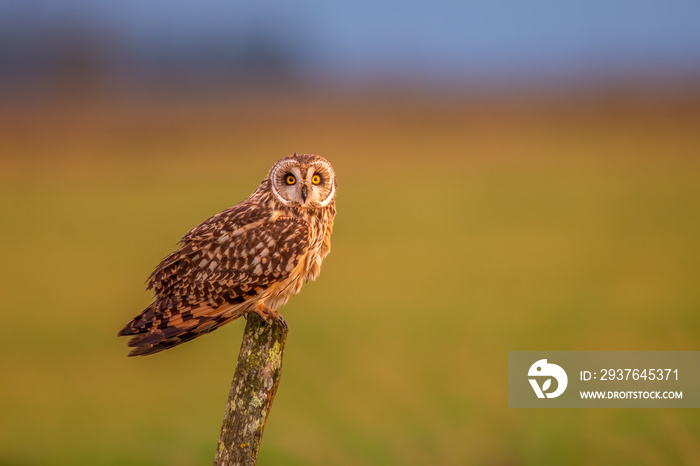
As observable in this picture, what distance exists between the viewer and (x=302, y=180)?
4.47m

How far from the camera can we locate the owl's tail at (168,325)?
3.79 m

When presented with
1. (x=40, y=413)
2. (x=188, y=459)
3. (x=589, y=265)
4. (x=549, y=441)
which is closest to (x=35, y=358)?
(x=40, y=413)

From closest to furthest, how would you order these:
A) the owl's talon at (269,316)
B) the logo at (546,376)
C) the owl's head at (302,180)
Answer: the owl's talon at (269,316)
the owl's head at (302,180)
the logo at (546,376)

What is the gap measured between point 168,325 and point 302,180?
1.24 metres

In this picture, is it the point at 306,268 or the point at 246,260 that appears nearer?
the point at 246,260

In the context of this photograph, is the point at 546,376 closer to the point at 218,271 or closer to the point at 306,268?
the point at 306,268

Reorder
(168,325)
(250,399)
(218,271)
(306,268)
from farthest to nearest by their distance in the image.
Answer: (306,268), (218,271), (168,325), (250,399)

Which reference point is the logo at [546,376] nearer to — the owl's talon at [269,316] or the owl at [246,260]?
the owl at [246,260]

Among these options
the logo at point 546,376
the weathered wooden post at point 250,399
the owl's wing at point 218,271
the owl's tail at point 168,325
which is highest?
the logo at point 546,376

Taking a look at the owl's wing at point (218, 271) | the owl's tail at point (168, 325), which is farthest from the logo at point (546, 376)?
the owl's tail at point (168, 325)

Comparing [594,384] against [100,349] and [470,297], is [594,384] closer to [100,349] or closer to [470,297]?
[470,297]

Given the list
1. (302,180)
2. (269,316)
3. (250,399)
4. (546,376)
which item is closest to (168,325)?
(269,316)

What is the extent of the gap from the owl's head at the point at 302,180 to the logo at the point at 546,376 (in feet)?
12.2

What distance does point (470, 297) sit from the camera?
52.7 feet
